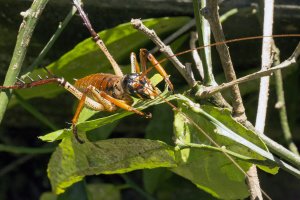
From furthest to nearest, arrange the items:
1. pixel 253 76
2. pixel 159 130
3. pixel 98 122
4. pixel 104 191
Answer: pixel 104 191 < pixel 159 130 < pixel 98 122 < pixel 253 76

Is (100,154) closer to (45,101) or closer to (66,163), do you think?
(66,163)

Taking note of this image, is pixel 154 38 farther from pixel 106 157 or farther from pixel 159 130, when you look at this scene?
pixel 159 130

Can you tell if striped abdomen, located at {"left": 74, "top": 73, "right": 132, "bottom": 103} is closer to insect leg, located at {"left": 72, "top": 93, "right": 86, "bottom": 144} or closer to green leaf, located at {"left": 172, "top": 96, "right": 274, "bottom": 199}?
insect leg, located at {"left": 72, "top": 93, "right": 86, "bottom": 144}

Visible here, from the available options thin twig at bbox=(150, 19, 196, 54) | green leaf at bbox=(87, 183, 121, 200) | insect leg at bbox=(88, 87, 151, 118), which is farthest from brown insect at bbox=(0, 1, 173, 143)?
green leaf at bbox=(87, 183, 121, 200)

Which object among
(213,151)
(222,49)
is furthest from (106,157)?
(222,49)

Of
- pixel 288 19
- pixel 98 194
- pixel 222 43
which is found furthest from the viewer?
pixel 98 194

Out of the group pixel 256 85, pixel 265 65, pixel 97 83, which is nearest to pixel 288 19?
pixel 256 85

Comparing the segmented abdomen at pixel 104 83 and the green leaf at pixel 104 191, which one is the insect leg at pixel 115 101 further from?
the green leaf at pixel 104 191
